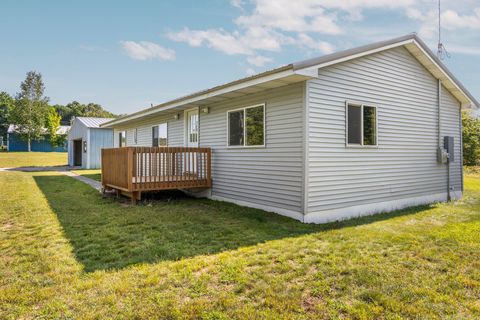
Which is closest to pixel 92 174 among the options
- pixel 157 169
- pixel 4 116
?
pixel 157 169

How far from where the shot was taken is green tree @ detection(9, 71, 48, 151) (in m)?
38.7

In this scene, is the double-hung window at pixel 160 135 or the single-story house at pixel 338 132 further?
the double-hung window at pixel 160 135

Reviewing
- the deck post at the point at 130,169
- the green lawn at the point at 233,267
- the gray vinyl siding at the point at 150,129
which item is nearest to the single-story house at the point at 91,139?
the gray vinyl siding at the point at 150,129

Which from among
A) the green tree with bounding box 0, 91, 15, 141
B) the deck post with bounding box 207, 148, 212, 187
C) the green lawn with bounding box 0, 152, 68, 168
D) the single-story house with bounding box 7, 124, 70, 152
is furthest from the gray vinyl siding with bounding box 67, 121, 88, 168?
the green tree with bounding box 0, 91, 15, 141

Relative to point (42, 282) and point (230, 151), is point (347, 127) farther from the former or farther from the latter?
point (42, 282)

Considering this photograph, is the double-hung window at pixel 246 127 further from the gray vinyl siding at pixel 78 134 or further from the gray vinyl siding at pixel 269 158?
the gray vinyl siding at pixel 78 134

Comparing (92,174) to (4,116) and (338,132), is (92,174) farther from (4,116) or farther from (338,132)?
(4,116)

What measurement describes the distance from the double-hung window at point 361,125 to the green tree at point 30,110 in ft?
139

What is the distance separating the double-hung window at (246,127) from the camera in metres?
7.39

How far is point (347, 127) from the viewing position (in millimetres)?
6965

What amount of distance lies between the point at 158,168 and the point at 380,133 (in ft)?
18.4

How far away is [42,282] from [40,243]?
5.16ft

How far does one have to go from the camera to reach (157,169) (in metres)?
8.21

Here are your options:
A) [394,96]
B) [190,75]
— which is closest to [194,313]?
[394,96]
